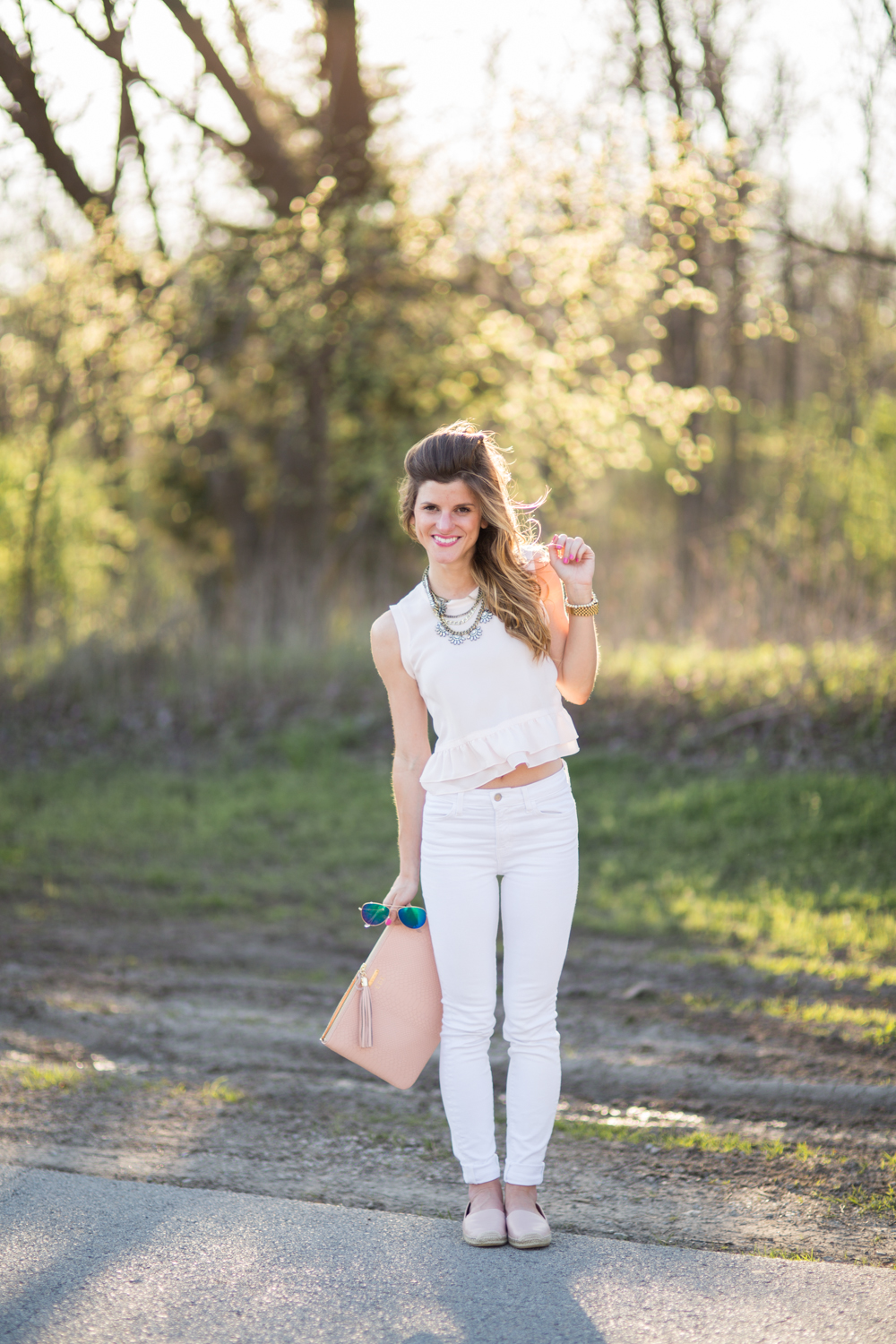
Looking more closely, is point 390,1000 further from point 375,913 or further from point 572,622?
point 572,622

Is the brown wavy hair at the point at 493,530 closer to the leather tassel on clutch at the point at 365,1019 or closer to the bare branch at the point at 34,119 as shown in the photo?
the leather tassel on clutch at the point at 365,1019

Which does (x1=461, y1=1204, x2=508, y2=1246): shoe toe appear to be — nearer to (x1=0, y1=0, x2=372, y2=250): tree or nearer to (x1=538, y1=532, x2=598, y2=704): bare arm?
(x1=538, y1=532, x2=598, y2=704): bare arm

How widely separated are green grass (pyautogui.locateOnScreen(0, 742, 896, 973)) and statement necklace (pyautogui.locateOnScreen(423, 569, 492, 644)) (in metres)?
3.44

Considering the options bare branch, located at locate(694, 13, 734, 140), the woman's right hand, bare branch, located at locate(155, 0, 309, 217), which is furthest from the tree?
the woman's right hand

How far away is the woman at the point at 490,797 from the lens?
282 cm

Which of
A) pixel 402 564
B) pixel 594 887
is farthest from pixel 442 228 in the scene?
pixel 594 887

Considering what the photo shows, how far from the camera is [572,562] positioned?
9.69 feet

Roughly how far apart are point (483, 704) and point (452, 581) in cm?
34

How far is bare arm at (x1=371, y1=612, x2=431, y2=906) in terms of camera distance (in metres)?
2.98

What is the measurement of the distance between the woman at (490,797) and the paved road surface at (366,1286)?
188 millimetres

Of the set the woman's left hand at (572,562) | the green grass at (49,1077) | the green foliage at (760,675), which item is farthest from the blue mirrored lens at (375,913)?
the green foliage at (760,675)

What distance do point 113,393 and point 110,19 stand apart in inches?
157

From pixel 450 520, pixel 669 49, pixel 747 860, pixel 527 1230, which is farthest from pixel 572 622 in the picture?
pixel 669 49

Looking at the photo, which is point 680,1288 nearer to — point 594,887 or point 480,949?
point 480,949
